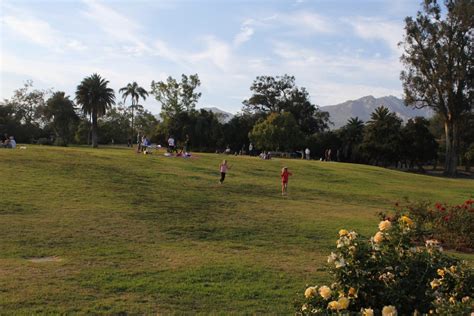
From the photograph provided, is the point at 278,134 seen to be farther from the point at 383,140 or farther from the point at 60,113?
the point at 60,113

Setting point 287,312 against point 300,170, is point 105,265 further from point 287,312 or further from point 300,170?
point 300,170

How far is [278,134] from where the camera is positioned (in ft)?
Result: 218

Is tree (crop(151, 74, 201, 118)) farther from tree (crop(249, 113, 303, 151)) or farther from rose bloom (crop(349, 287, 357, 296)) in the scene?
rose bloom (crop(349, 287, 357, 296))

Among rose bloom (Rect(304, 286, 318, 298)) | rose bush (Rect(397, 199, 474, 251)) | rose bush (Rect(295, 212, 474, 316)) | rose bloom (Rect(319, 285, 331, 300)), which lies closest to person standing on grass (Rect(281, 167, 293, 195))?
rose bush (Rect(397, 199, 474, 251))

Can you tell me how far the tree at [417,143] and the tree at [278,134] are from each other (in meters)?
16.0

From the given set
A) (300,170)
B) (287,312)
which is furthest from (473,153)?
(287,312)

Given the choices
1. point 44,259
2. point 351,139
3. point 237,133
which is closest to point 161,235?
point 44,259

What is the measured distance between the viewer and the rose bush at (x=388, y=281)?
150 inches

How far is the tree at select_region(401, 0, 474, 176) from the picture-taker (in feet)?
174

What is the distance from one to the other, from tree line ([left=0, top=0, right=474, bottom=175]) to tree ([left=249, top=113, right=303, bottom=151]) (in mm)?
143

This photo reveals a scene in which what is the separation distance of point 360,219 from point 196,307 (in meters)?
11.3

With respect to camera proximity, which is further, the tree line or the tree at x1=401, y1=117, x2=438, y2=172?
the tree at x1=401, y1=117, x2=438, y2=172

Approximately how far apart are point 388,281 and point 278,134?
62830 millimetres

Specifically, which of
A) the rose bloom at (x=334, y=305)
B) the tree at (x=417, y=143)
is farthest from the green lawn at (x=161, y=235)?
the tree at (x=417, y=143)
